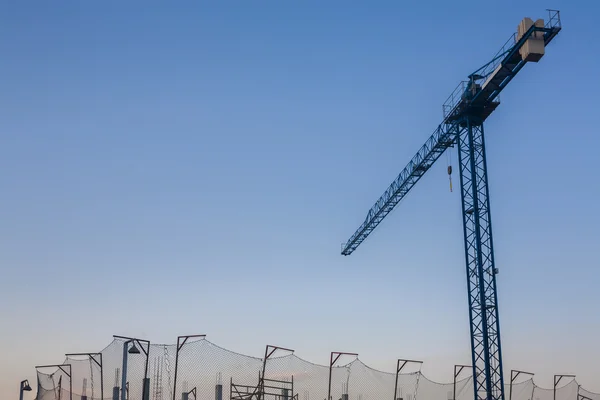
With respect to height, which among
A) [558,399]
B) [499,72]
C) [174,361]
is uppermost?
[499,72]

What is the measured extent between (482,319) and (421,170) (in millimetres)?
15282

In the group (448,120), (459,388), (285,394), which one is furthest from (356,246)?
(285,394)

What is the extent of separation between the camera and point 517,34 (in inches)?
1699

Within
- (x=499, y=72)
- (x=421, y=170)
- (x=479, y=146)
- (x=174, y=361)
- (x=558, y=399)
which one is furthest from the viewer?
(x=421, y=170)

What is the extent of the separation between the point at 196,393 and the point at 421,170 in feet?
109

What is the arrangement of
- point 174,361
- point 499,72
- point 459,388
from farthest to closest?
point 499,72 → point 459,388 → point 174,361

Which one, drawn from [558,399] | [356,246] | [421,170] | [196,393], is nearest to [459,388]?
[558,399]

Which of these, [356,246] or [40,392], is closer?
[40,392]

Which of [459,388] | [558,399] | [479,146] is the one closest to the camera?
[459,388]

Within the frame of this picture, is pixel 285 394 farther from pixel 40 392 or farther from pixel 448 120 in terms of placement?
pixel 448 120

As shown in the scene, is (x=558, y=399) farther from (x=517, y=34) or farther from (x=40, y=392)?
(x=40, y=392)

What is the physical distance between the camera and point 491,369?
46.4 m

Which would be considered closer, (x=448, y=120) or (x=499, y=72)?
(x=499, y=72)

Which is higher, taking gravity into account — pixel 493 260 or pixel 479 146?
pixel 479 146
